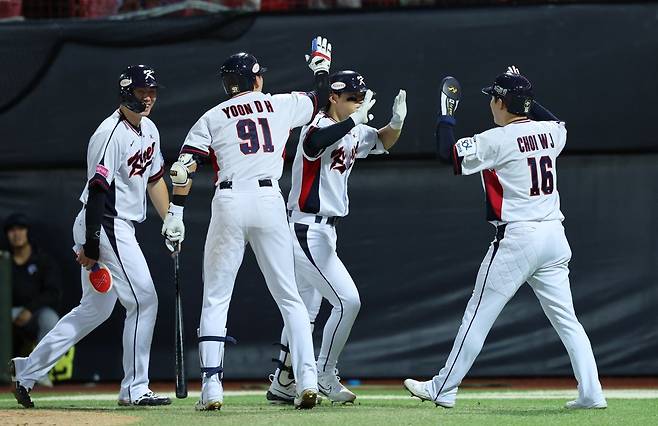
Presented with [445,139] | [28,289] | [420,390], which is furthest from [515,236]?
[28,289]

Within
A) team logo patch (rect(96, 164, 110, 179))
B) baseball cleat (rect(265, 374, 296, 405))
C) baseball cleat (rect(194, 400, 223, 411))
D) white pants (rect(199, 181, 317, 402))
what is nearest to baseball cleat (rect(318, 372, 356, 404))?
baseball cleat (rect(265, 374, 296, 405))

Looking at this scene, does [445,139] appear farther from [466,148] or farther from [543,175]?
[543,175]

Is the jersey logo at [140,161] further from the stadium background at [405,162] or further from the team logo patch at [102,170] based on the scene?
the stadium background at [405,162]

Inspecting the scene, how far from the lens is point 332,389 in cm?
739

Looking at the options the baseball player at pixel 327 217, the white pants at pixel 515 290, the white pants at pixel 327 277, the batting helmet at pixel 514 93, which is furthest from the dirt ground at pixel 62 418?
the batting helmet at pixel 514 93

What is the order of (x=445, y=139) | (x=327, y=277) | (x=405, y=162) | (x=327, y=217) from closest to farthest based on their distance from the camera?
(x=445, y=139)
(x=327, y=277)
(x=327, y=217)
(x=405, y=162)

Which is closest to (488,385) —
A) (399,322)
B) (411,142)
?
(399,322)

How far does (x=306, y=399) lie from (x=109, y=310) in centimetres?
146

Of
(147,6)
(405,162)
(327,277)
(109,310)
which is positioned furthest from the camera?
(147,6)

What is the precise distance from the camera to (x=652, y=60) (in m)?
10.0

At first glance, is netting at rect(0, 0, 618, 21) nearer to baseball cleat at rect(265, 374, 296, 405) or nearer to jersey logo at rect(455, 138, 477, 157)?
jersey logo at rect(455, 138, 477, 157)

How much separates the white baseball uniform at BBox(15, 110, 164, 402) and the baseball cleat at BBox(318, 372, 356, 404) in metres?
1.06

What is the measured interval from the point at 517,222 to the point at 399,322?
3.38 m

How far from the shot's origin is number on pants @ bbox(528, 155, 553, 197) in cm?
693
